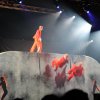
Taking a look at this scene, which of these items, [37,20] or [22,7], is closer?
[22,7]

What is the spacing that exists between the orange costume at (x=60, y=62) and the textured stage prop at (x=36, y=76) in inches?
3.2

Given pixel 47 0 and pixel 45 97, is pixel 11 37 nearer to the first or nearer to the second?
pixel 47 0

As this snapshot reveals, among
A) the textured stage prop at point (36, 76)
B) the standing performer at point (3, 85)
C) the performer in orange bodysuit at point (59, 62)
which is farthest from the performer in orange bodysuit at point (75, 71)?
the standing performer at point (3, 85)

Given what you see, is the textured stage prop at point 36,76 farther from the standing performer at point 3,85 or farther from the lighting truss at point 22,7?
the lighting truss at point 22,7

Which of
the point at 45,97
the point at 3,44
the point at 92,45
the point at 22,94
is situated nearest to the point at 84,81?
the point at 45,97

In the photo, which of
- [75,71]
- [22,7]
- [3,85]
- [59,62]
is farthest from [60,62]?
[22,7]

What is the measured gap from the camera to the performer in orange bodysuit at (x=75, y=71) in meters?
9.75

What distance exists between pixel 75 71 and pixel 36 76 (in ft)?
5.12

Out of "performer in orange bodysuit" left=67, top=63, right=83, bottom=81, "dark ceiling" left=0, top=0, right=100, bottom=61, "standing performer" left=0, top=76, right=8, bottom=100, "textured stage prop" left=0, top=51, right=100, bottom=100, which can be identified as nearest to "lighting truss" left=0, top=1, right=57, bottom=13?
"dark ceiling" left=0, top=0, right=100, bottom=61

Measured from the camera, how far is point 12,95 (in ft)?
28.1

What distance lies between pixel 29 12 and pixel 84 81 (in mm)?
4637

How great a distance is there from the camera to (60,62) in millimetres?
9688

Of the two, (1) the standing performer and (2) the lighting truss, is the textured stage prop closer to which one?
(1) the standing performer

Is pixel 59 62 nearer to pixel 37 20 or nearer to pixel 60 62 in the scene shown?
pixel 60 62
